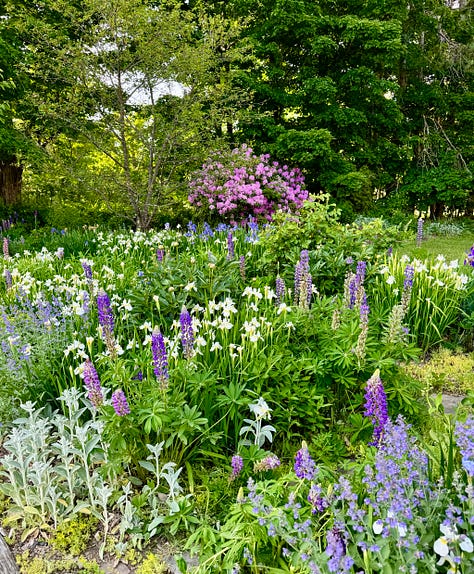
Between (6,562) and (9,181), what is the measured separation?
11.7 m

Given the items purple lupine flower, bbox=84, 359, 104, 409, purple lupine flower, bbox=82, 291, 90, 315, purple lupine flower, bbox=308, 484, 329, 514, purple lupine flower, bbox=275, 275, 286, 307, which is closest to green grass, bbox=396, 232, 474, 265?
purple lupine flower, bbox=275, 275, 286, 307

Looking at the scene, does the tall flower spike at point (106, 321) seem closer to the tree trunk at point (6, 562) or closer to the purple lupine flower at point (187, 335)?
the purple lupine flower at point (187, 335)

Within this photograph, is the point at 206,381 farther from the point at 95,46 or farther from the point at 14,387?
the point at 95,46

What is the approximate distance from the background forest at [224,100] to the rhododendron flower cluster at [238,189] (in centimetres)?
31

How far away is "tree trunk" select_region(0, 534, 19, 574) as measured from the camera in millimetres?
1898

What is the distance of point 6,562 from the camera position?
1.93 meters

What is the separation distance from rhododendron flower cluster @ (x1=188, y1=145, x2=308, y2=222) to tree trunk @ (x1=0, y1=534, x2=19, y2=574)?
25.4 ft

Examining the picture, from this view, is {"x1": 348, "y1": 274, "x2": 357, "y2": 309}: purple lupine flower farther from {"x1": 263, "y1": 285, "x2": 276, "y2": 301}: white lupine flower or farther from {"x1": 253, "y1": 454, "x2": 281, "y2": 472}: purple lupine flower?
{"x1": 253, "y1": 454, "x2": 281, "y2": 472}: purple lupine flower

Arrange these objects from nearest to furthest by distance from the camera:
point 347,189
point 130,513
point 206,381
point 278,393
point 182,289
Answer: point 130,513, point 206,381, point 278,393, point 182,289, point 347,189

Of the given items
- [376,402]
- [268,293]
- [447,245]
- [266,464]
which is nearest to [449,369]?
[268,293]

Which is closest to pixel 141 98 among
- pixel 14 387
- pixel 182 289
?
pixel 182 289

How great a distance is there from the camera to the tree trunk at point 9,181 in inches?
460

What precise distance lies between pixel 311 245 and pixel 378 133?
37.1 ft

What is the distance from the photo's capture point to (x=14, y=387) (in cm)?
280
